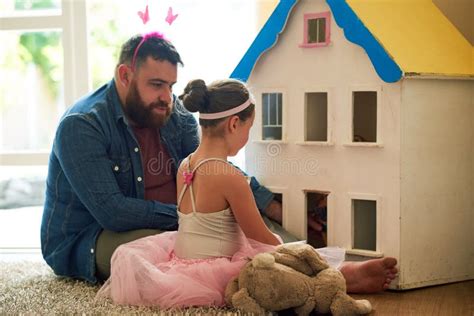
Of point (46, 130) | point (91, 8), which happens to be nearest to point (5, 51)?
point (46, 130)

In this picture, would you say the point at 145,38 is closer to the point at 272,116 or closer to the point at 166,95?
the point at 166,95

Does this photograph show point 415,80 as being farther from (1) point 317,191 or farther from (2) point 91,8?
(2) point 91,8

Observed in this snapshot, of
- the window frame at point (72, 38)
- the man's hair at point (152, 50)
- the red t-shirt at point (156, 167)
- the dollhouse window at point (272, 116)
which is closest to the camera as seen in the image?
the man's hair at point (152, 50)

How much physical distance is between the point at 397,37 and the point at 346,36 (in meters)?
0.15

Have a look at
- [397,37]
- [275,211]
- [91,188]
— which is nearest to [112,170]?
[91,188]

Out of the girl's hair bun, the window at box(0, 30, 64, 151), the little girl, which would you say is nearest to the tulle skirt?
the little girl

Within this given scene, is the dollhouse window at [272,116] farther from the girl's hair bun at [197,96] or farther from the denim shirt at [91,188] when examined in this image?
the girl's hair bun at [197,96]

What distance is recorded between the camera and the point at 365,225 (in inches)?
87.0

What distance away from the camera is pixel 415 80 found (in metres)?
2.01

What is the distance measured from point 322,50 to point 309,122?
0.24m

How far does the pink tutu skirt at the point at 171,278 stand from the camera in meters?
1.76

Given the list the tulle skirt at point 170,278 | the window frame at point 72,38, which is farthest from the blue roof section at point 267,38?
the window frame at point 72,38

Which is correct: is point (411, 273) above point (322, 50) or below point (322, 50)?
below

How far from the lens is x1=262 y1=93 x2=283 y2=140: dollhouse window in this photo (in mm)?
2295
